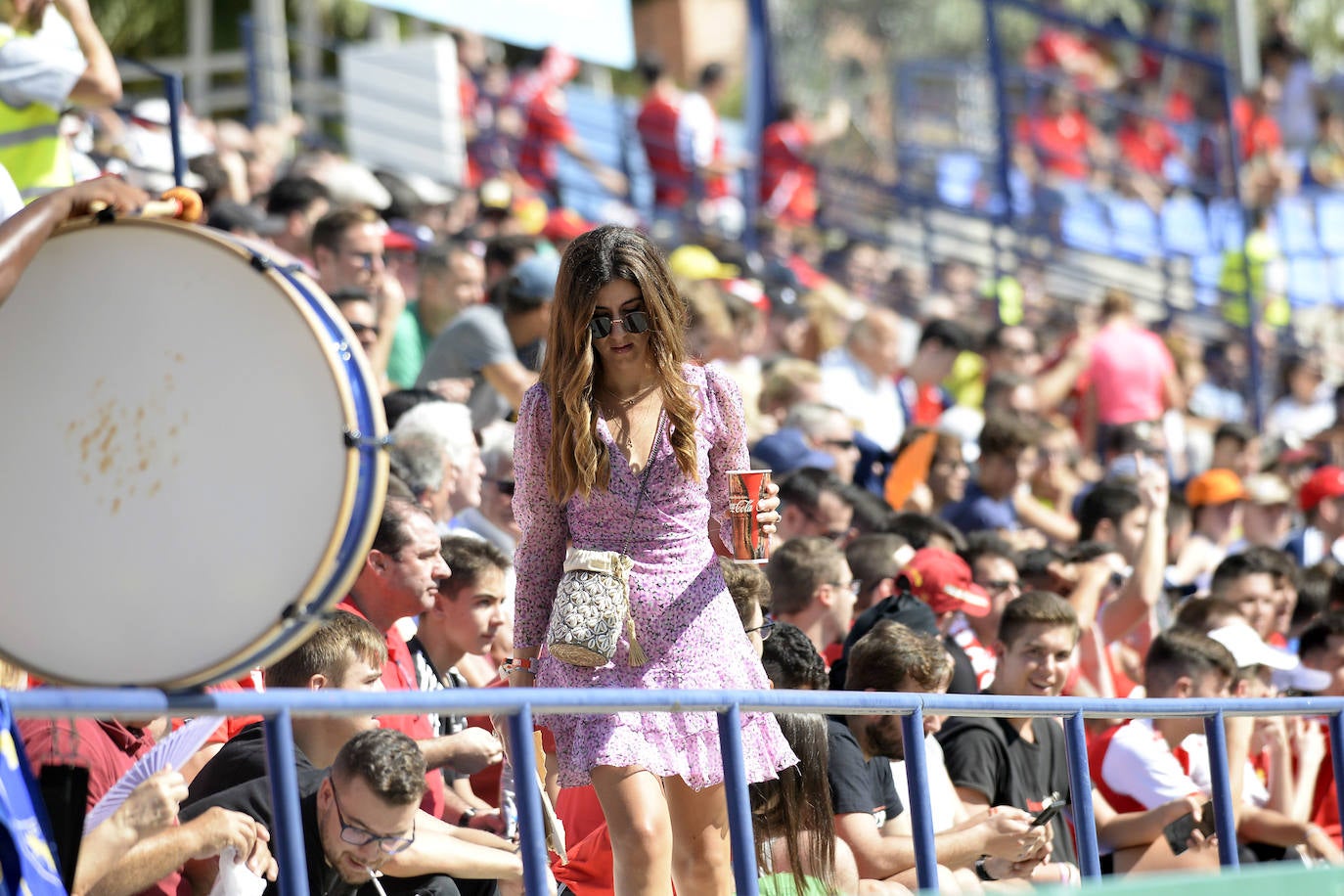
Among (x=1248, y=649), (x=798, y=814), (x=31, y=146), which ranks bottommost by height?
(x=1248, y=649)

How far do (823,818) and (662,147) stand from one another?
1027 cm

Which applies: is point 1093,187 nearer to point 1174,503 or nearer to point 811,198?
point 811,198

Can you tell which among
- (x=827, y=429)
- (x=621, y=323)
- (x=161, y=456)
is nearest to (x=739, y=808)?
(x=621, y=323)

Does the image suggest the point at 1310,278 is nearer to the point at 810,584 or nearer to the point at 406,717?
the point at 810,584

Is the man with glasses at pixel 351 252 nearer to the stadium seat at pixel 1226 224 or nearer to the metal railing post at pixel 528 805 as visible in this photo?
the metal railing post at pixel 528 805

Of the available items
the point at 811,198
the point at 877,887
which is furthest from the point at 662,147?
the point at 877,887

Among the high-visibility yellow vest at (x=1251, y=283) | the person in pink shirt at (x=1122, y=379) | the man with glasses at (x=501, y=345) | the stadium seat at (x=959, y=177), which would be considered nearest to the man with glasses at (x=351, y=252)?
the man with glasses at (x=501, y=345)

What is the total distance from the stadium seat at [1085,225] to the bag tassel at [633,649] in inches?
467

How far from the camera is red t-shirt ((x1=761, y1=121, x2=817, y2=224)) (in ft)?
49.5

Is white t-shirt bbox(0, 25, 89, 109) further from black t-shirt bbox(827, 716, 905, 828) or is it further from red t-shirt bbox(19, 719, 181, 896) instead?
black t-shirt bbox(827, 716, 905, 828)

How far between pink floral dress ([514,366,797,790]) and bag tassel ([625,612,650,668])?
0.01 metres

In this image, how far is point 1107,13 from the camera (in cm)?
2902

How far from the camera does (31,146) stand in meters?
5.93

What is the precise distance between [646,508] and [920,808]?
3.03 feet
